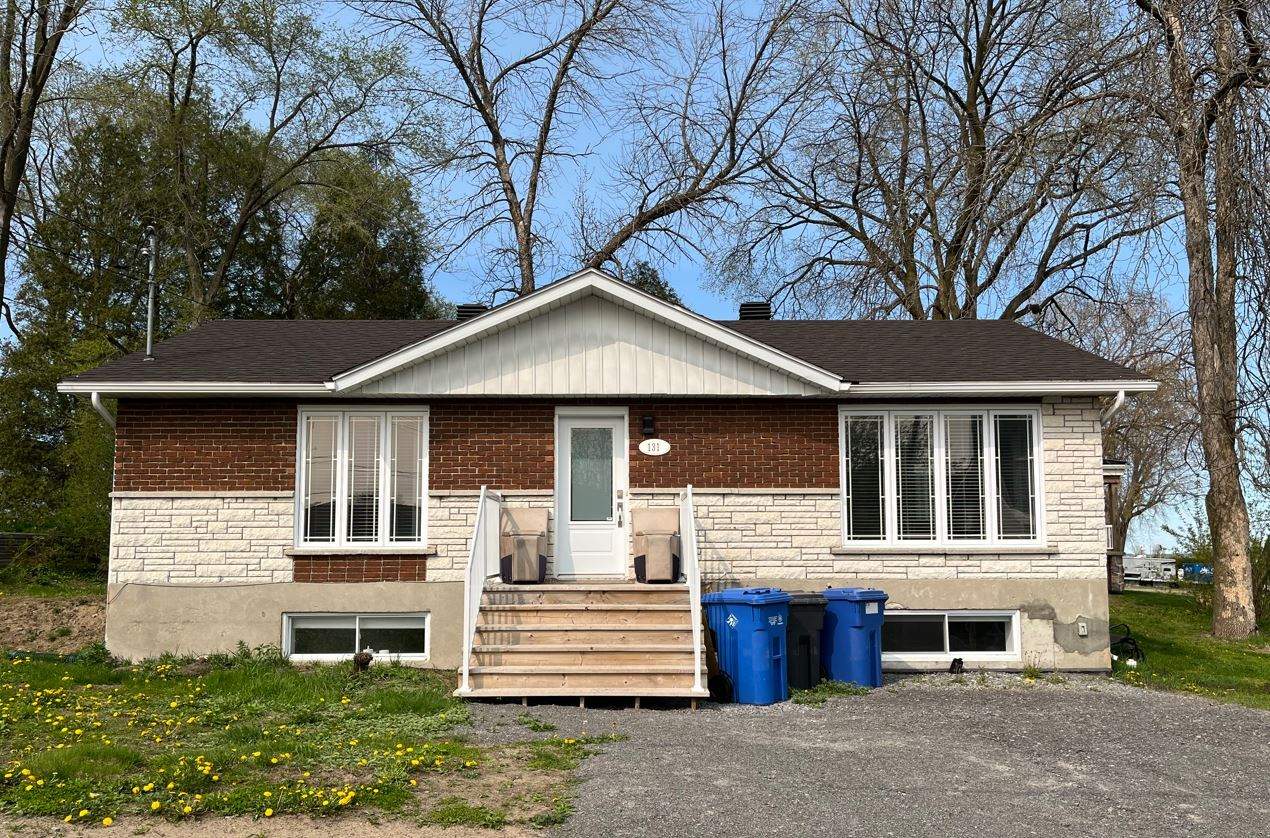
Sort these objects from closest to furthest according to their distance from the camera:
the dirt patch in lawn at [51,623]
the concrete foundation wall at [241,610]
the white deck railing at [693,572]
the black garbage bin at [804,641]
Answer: the white deck railing at [693,572]
the black garbage bin at [804,641]
the concrete foundation wall at [241,610]
the dirt patch in lawn at [51,623]

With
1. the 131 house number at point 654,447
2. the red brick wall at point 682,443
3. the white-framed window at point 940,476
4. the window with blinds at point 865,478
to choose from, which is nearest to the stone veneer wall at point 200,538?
the red brick wall at point 682,443

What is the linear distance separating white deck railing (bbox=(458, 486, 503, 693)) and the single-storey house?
71 millimetres

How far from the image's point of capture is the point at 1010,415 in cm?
1208

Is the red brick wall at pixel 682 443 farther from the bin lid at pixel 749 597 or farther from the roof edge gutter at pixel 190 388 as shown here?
the bin lid at pixel 749 597

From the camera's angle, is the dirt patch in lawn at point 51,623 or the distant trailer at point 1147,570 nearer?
the dirt patch in lawn at point 51,623

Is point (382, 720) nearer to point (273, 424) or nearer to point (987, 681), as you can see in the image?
point (273, 424)

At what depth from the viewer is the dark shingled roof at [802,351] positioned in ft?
38.5

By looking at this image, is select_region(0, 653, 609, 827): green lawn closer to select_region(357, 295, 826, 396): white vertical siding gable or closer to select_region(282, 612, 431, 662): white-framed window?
select_region(282, 612, 431, 662): white-framed window

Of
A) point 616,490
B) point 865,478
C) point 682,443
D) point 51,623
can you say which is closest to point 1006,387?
point 865,478

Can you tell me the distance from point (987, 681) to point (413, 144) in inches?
858

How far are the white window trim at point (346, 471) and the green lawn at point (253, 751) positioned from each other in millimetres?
1666

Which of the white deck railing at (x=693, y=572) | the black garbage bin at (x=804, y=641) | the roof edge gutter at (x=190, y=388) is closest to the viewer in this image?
the white deck railing at (x=693, y=572)

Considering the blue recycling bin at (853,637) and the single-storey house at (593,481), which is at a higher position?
the single-storey house at (593,481)

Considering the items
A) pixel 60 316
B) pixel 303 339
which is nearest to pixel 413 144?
pixel 60 316
